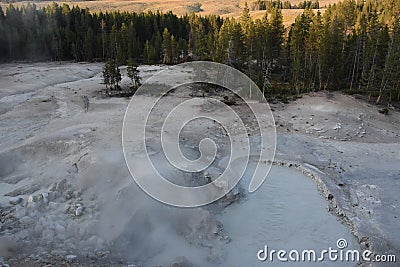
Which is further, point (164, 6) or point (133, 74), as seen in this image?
point (164, 6)

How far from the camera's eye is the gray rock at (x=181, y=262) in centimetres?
1263

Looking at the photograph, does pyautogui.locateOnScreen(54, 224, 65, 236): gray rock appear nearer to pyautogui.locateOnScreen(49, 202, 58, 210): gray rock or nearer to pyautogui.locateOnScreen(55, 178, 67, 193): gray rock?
pyautogui.locateOnScreen(49, 202, 58, 210): gray rock

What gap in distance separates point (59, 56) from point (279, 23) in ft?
141

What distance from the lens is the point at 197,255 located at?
13.7 m

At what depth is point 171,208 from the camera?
1550 cm

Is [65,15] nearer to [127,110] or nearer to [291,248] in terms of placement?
[127,110]

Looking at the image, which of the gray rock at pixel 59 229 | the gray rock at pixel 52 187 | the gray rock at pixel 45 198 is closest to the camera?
the gray rock at pixel 59 229

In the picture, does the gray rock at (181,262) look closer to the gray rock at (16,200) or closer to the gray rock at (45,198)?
the gray rock at (45,198)

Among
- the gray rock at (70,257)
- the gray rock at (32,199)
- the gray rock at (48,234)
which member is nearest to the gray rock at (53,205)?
the gray rock at (32,199)

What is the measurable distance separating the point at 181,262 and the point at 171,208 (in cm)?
313

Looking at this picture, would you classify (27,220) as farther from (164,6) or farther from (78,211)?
(164,6)

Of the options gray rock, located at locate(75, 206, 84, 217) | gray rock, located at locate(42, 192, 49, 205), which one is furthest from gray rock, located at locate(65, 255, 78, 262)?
gray rock, located at locate(42, 192, 49, 205)

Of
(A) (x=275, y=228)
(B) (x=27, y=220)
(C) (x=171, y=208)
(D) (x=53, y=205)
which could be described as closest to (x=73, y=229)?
(D) (x=53, y=205)

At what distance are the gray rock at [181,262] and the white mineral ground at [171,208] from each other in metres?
0.04
